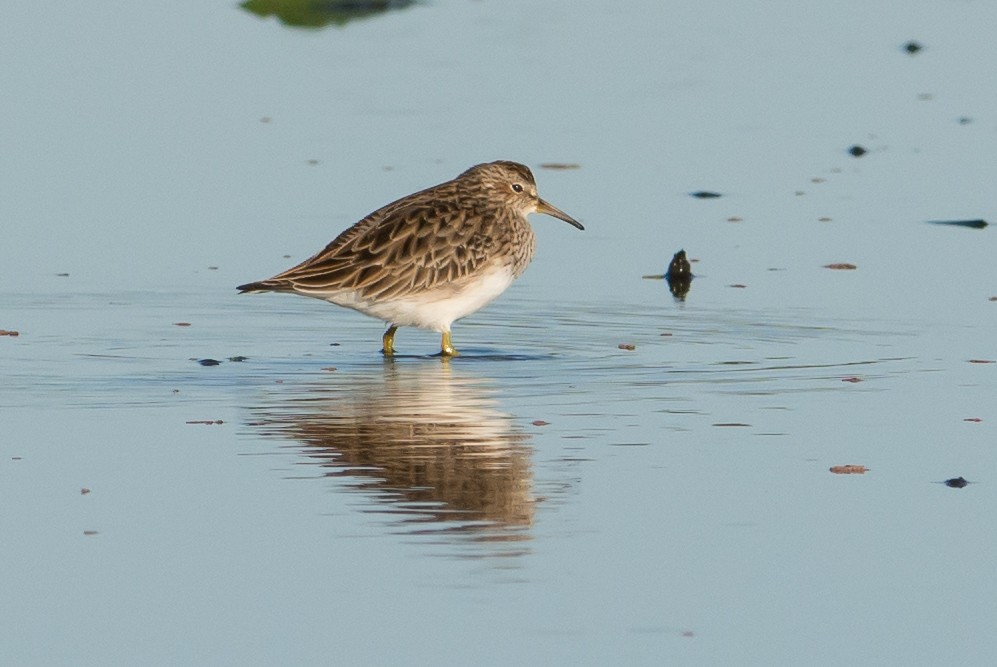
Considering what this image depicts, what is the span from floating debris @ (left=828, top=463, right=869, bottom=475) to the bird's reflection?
5.09 feet

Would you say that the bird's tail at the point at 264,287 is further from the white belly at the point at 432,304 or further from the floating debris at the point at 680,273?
the floating debris at the point at 680,273

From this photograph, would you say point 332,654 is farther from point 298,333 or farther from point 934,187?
point 934,187

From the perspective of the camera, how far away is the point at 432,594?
27.8 feet

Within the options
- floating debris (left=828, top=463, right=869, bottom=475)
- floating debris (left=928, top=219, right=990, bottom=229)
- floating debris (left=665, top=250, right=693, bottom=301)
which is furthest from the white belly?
floating debris (left=928, top=219, right=990, bottom=229)

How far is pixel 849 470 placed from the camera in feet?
34.9

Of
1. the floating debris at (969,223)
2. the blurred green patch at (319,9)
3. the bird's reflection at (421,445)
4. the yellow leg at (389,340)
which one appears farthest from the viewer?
the blurred green patch at (319,9)

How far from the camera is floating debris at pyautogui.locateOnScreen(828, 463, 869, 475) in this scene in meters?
10.6

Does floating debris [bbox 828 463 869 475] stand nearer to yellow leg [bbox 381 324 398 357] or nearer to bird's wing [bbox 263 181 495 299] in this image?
bird's wing [bbox 263 181 495 299]

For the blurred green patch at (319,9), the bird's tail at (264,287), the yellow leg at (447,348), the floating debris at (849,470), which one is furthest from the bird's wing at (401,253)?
the blurred green patch at (319,9)

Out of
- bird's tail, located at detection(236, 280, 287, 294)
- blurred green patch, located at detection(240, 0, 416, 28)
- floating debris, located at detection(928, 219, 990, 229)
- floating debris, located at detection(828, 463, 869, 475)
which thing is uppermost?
blurred green patch, located at detection(240, 0, 416, 28)

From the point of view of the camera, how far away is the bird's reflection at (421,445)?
970 centimetres

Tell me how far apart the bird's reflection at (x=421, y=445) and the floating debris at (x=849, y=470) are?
1553 mm

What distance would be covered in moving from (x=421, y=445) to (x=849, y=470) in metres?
2.23

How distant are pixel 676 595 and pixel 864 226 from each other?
33.5ft
